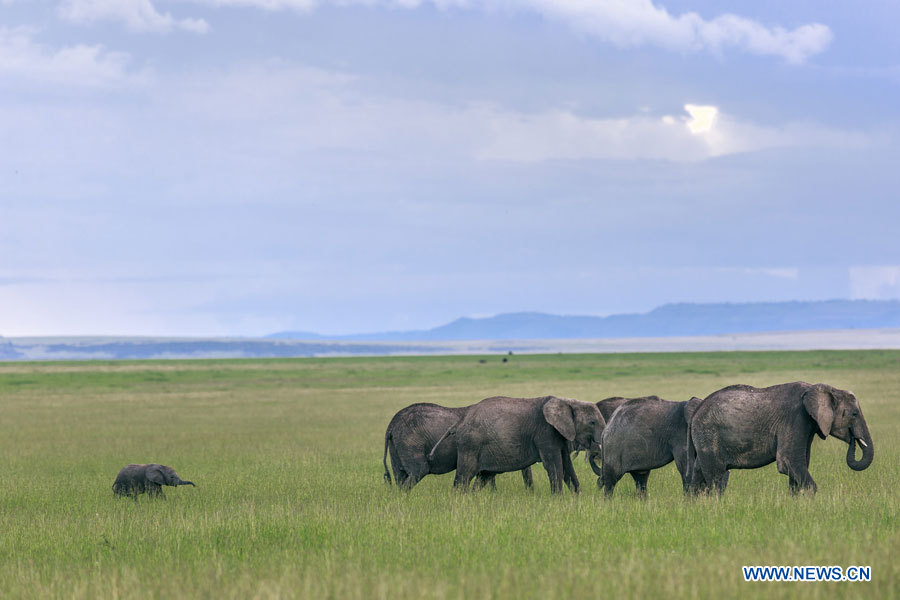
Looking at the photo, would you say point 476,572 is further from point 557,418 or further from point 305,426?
point 305,426

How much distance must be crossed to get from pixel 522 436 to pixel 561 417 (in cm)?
81

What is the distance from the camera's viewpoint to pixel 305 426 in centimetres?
3716

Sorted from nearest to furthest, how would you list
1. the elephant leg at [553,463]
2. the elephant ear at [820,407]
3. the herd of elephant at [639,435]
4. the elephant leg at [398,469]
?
the elephant ear at [820,407], the herd of elephant at [639,435], the elephant leg at [553,463], the elephant leg at [398,469]

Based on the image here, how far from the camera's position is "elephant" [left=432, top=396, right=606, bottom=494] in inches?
623

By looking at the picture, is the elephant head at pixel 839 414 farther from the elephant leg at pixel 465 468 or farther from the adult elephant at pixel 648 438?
the elephant leg at pixel 465 468

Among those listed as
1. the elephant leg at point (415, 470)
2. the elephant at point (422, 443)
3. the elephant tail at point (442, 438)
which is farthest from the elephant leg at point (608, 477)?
Result: the elephant leg at point (415, 470)

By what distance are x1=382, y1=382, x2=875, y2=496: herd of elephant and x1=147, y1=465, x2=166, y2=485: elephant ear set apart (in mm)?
4298

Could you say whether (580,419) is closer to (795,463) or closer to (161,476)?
(795,463)

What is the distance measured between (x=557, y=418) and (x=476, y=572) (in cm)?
627

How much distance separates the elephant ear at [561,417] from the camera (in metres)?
15.6

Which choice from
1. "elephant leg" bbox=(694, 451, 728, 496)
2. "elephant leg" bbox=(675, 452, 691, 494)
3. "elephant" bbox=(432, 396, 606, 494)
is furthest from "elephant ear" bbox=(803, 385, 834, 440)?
"elephant" bbox=(432, 396, 606, 494)

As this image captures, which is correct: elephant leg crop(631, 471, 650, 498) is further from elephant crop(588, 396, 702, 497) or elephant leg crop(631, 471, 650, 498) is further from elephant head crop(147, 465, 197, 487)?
elephant head crop(147, 465, 197, 487)

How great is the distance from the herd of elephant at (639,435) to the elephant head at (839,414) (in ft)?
0.05

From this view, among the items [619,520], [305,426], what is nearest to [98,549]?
[619,520]
